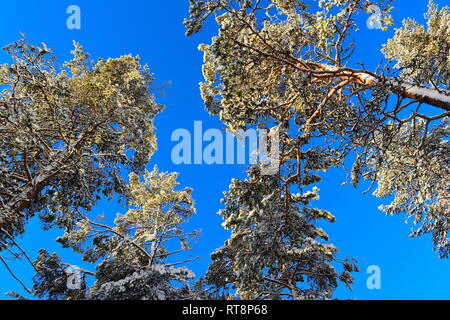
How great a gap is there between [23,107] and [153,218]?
1019 cm

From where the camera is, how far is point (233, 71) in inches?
304

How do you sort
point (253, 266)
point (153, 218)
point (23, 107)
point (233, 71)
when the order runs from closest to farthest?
point (23, 107), point (233, 71), point (253, 266), point (153, 218)

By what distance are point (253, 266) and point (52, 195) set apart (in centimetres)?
696

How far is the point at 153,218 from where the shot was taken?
15539 mm

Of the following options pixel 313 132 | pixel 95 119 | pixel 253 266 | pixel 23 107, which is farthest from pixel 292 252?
pixel 23 107

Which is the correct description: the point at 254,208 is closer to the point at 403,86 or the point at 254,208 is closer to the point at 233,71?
the point at 233,71

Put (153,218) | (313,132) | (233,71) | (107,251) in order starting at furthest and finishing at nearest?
(153,218) < (107,251) < (313,132) < (233,71)
